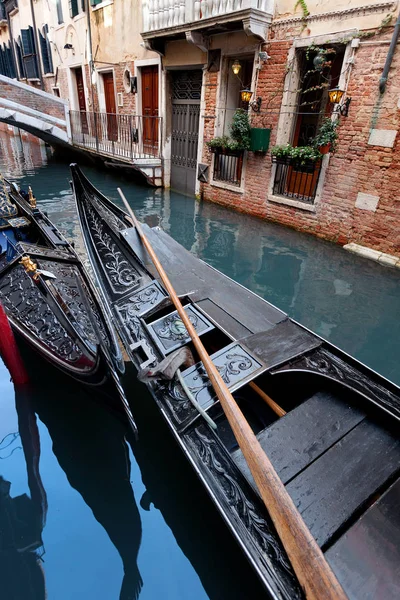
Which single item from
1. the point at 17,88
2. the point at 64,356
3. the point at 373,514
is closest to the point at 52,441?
the point at 64,356

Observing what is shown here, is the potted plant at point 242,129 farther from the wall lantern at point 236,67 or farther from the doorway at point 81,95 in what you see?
the doorway at point 81,95

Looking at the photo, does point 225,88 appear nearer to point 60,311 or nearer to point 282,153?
point 282,153

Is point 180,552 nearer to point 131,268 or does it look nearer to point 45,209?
point 131,268

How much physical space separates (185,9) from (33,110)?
5.23 metres

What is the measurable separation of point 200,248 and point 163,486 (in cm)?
328

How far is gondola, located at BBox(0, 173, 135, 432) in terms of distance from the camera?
161cm

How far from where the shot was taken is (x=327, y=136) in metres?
4.03

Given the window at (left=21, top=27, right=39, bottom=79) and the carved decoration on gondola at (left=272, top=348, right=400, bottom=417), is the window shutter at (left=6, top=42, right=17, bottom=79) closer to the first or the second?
the window at (left=21, top=27, right=39, bottom=79)

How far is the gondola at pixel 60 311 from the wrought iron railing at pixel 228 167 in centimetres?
337

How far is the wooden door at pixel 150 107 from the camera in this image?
271 inches

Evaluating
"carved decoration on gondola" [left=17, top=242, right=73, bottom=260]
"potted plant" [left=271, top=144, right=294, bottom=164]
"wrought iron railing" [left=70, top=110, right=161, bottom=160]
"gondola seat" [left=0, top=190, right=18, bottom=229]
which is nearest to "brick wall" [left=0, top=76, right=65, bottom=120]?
"wrought iron railing" [left=70, top=110, right=161, bottom=160]

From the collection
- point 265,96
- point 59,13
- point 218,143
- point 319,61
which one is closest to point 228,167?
point 218,143

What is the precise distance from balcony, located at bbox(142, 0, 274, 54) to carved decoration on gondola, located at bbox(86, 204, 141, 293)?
11.0ft

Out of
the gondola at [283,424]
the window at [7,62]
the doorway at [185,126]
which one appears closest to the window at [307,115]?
the doorway at [185,126]
